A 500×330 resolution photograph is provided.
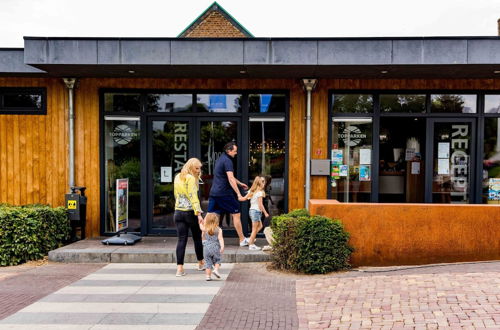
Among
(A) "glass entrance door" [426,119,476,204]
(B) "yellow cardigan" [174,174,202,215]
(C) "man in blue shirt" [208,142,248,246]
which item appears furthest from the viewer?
(A) "glass entrance door" [426,119,476,204]

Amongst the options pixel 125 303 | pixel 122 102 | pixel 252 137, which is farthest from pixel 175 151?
pixel 125 303

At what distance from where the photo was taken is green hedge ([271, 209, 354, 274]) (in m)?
7.39

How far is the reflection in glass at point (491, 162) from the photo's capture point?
9.98 meters

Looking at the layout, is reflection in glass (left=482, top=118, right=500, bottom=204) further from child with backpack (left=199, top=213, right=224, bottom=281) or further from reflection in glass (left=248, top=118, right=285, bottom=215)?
child with backpack (left=199, top=213, right=224, bottom=281)

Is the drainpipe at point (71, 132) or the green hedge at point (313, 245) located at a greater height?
the drainpipe at point (71, 132)

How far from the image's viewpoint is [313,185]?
1005 centimetres

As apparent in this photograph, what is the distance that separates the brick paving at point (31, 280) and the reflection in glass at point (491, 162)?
25.9 ft

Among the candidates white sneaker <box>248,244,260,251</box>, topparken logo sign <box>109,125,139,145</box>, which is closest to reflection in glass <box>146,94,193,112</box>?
topparken logo sign <box>109,125,139,145</box>

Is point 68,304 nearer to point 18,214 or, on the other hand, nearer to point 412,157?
point 18,214

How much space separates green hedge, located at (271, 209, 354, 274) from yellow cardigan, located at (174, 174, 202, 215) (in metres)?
1.46

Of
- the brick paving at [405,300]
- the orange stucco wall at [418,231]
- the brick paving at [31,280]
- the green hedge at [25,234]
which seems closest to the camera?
the brick paving at [405,300]

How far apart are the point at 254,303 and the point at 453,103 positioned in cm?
652

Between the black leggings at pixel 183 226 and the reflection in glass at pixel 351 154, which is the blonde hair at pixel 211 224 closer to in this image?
the black leggings at pixel 183 226

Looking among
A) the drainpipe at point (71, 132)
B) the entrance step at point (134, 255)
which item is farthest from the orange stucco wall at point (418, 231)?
the drainpipe at point (71, 132)
